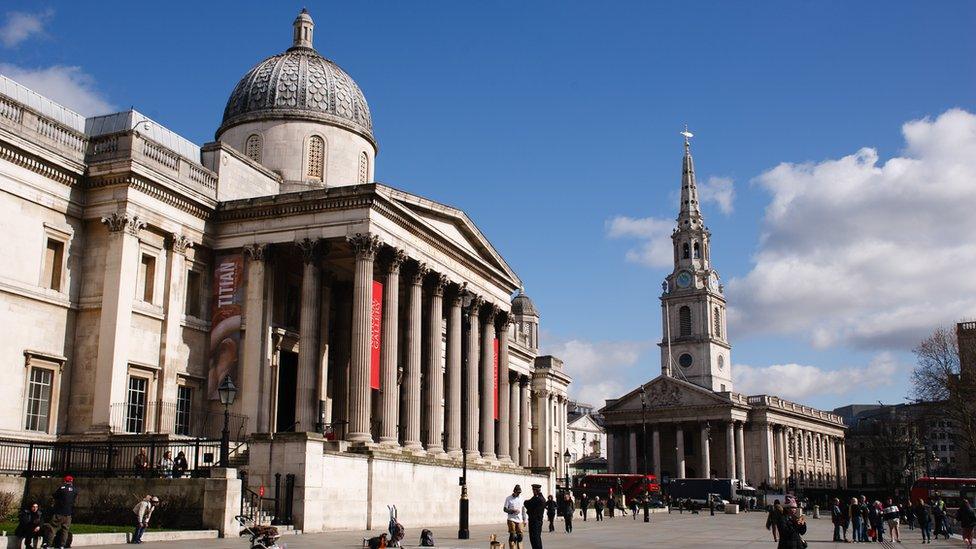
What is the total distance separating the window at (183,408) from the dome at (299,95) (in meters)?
14.1

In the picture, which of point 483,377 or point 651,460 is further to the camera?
point 651,460

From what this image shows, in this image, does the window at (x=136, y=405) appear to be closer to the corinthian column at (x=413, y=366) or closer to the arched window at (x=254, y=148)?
the corinthian column at (x=413, y=366)

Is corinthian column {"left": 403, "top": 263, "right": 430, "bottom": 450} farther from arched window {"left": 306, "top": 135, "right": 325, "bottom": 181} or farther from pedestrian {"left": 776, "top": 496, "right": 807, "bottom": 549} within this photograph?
pedestrian {"left": 776, "top": 496, "right": 807, "bottom": 549}

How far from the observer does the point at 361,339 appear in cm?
3412

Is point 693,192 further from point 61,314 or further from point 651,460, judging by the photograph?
point 61,314

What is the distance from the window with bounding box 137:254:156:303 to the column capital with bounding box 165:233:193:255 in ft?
2.59

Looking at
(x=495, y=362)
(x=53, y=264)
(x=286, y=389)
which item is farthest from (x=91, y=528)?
(x=495, y=362)

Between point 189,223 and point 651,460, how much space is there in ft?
294

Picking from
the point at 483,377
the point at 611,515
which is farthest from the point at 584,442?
the point at 483,377

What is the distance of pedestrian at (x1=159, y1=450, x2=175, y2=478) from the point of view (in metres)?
26.8

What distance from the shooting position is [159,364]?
112ft

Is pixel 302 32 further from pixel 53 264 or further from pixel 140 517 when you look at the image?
pixel 140 517

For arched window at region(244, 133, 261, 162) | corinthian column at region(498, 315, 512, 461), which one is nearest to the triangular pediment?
corinthian column at region(498, 315, 512, 461)

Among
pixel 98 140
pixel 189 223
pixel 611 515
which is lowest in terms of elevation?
pixel 611 515
